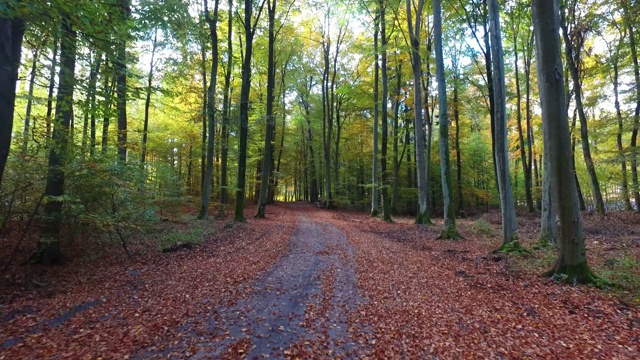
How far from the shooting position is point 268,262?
7.78 m

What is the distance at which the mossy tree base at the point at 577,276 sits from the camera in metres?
5.96

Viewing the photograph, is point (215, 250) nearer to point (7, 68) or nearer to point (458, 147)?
point (7, 68)

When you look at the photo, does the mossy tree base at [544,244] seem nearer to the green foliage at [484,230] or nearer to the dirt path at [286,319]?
the green foliage at [484,230]

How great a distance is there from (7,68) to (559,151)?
30.9 feet

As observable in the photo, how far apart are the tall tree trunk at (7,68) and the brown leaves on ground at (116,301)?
2.18 m

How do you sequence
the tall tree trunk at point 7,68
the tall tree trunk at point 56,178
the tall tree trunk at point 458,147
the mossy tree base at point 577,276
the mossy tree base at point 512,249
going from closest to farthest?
1. the tall tree trunk at point 7,68
2. the mossy tree base at point 577,276
3. the tall tree trunk at point 56,178
4. the mossy tree base at point 512,249
5. the tall tree trunk at point 458,147

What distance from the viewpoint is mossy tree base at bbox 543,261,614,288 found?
596cm

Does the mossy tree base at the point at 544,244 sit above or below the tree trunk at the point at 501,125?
below

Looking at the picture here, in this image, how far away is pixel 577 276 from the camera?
6.13 meters

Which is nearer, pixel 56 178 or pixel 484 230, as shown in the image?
pixel 56 178

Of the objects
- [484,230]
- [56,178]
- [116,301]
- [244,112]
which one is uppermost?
[244,112]

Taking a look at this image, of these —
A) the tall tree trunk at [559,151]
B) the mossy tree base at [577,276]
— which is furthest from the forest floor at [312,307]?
the tall tree trunk at [559,151]

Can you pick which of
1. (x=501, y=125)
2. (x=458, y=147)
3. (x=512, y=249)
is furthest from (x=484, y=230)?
(x=458, y=147)

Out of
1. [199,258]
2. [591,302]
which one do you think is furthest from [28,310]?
[591,302]
